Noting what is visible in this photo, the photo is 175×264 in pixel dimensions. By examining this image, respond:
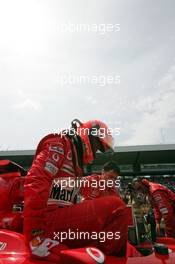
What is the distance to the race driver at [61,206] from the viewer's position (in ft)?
5.46

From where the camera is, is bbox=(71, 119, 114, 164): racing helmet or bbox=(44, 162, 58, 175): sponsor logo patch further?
bbox=(71, 119, 114, 164): racing helmet

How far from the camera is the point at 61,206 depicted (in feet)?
6.84

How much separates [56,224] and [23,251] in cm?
28

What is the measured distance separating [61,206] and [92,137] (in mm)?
701

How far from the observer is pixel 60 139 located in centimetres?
209

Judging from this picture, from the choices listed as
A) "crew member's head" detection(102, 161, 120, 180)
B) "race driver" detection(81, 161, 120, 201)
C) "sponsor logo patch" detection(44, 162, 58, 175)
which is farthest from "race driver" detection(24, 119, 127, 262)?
"crew member's head" detection(102, 161, 120, 180)

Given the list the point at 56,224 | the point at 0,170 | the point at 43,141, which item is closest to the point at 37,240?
the point at 56,224

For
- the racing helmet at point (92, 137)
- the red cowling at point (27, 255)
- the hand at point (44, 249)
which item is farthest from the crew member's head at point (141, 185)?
the hand at point (44, 249)

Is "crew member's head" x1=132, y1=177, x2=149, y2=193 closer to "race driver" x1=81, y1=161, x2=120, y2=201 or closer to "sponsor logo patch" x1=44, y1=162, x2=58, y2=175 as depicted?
"race driver" x1=81, y1=161, x2=120, y2=201

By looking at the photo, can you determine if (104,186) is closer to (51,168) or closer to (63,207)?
(63,207)

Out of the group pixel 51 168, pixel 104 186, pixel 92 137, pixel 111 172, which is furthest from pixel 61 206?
pixel 111 172

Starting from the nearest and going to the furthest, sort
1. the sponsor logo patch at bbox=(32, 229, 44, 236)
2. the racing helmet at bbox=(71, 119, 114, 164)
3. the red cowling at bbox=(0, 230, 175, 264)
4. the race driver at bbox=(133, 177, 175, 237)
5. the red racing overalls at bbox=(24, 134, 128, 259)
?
the red cowling at bbox=(0, 230, 175, 264) < the sponsor logo patch at bbox=(32, 229, 44, 236) < the red racing overalls at bbox=(24, 134, 128, 259) < the racing helmet at bbox=(71, 119, 114, 164) < the race driver at bbox=(133, 177, 175, 237)

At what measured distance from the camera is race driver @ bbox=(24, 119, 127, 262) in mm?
1664

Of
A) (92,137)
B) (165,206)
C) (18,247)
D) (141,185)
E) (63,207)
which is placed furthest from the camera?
(141,185)
